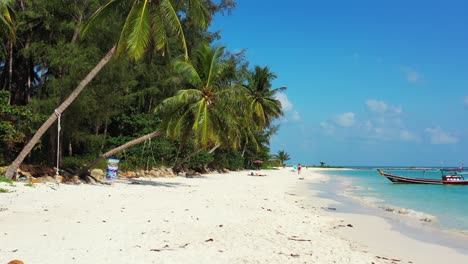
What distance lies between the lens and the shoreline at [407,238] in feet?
22.9

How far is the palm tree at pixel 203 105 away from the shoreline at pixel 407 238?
7.37 m

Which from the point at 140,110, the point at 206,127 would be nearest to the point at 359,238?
the point at 206,127

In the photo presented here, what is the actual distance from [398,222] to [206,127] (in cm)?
877

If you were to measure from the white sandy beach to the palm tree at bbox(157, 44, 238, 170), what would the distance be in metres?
6.25

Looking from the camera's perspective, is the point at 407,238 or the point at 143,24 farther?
the point at 143,24

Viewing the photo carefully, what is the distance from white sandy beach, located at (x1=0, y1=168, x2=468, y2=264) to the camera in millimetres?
5364

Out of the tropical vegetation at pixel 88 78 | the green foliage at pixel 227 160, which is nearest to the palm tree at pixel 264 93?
the green foliage at pixel 227 160

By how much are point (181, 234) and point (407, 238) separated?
5335mm

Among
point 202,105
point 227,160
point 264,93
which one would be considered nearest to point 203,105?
point 202,105

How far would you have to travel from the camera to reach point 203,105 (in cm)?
1719

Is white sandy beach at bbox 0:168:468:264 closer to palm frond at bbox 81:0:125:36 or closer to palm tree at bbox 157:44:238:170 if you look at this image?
palm frond at bbox 81:0:125:36

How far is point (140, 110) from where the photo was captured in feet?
93.8

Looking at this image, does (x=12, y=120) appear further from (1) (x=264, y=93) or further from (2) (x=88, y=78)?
(1) (x=264, y=93)

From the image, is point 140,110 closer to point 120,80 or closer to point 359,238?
point 120,80
